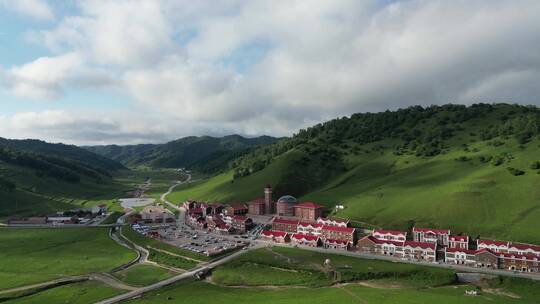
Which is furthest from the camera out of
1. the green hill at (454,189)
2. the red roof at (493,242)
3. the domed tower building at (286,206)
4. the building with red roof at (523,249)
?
the domed tower building at (286,206)

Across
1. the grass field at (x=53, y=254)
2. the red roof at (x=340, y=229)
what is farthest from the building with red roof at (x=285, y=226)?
the grass field at (x=53, y=254)

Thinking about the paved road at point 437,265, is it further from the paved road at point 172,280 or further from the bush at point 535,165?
the bush at point 535,165

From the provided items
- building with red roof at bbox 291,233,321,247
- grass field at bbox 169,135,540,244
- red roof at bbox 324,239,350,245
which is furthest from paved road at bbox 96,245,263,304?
grass field at bbox 169,135,540,244

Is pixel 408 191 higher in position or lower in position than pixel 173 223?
higher

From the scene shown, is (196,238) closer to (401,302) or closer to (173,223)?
(173,223)

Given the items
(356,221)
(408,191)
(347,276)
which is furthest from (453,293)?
(408,191)
